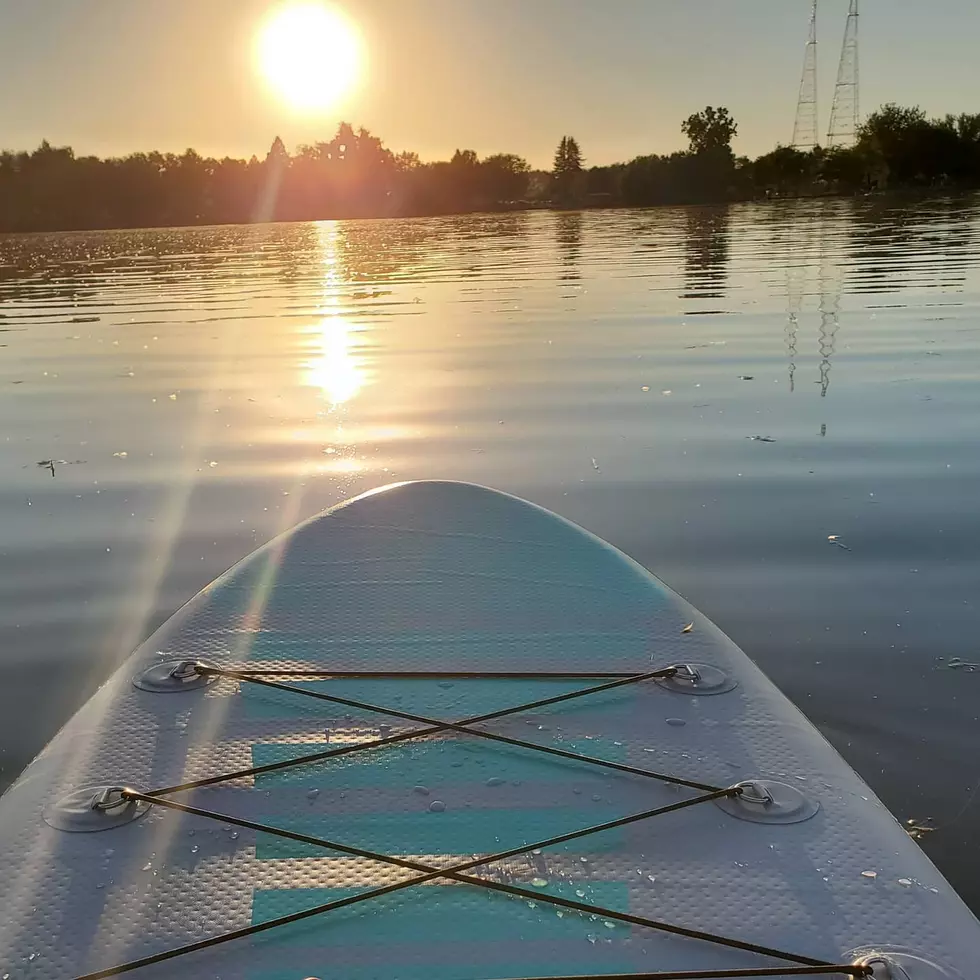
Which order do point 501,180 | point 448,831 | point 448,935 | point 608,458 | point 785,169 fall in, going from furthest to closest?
point 501,180 → point 785,169 → point 608,458 → point 448,831 → point 448,935

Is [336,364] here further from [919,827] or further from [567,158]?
[567,158]

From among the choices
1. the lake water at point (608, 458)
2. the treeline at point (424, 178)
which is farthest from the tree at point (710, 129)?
the lake water at point (608, 458)

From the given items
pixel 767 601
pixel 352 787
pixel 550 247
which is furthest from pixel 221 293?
pixel 352 787

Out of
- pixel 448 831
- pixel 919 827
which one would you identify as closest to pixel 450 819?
pixel 448 831

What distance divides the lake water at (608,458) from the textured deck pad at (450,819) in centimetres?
66

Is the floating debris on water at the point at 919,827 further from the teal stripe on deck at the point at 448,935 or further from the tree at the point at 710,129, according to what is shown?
the tree at the point at 710,129

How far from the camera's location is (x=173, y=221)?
97188 millimetres

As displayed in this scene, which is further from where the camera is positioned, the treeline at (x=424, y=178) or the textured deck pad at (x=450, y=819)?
the treeline at (x=424, y=178)

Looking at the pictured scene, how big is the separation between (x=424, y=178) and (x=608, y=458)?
352ft

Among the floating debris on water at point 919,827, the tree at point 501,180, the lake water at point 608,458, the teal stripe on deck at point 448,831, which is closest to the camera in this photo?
the teal stripe on deck at point 448,831

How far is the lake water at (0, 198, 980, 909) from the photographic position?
3.62 m

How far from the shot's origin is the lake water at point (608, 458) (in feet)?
11.9

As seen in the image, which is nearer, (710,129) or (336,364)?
(336,364)

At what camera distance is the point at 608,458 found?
625cm
